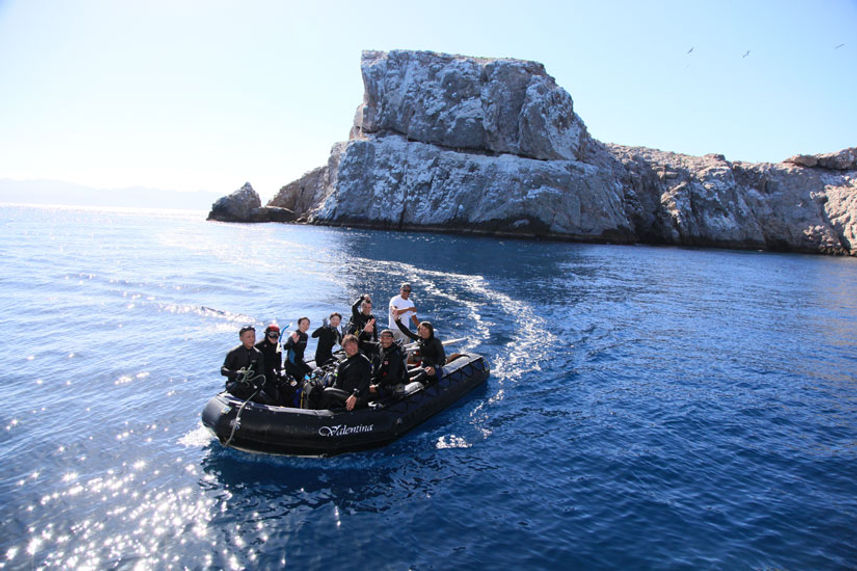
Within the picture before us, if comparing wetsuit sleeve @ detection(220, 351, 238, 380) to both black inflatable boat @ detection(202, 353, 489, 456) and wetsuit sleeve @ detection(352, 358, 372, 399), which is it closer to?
black inflatable boat @ detection(202, 353, 489, 456)

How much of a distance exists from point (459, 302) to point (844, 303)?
25.8 metres

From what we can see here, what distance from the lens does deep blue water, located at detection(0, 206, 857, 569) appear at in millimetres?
7504

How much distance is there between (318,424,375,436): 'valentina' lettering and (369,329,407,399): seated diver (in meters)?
0.92

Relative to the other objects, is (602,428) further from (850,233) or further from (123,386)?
(850,233)

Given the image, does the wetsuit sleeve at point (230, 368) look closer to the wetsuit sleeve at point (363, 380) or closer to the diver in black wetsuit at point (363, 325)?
the wetsuit sleeve at point (363, 380)

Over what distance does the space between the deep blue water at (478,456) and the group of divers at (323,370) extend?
1.33m

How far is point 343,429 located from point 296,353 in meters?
2.40

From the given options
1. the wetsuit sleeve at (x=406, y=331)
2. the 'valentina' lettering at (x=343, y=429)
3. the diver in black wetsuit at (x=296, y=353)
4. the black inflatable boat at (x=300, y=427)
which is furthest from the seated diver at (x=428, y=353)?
the diver in black wetsuit at (x=296, y=353)

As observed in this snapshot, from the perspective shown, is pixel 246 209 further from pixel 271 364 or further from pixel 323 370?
pixel 271 364

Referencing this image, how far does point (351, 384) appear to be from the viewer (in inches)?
423

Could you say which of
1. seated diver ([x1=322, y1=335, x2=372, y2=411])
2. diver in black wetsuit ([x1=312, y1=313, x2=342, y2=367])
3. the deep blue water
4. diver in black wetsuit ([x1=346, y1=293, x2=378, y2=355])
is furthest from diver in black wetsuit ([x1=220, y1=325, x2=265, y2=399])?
diver in black wetsuit ([x1=346, y1=293, x2=378, y2=355])

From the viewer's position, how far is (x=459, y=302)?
86.5ft

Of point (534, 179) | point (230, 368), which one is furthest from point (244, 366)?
point (534, 179)

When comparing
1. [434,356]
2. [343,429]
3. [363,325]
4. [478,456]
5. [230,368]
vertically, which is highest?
[363,325]
